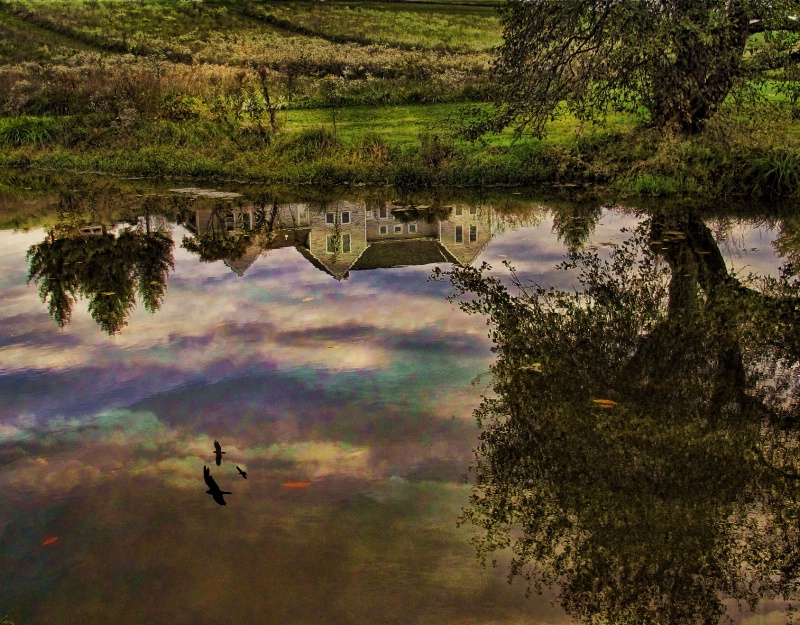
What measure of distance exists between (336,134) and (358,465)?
69.2ft

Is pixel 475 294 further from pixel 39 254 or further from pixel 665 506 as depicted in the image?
pixel 39 254

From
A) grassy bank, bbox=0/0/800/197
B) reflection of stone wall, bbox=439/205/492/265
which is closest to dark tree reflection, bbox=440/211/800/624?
reflection of stone wall, bbox=439/205/492/265

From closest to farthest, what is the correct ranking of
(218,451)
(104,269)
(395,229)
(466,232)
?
(218,451) < (104,269) < (466,232) < (395,229)

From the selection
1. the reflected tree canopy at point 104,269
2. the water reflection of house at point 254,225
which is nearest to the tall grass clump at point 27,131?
the water reflection of house at point 254,225

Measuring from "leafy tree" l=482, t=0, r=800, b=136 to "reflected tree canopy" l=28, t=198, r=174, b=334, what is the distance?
715 centimetres

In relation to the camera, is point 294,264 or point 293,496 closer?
point 293,496

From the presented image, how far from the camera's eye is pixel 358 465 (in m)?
6.30

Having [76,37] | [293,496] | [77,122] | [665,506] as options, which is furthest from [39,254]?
[76,37]

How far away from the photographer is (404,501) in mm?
5773

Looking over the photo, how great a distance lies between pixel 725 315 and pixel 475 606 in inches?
248

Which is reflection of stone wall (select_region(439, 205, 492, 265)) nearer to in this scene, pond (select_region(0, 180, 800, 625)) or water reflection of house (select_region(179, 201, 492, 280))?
water reflection of house (select_region(179, 201, 492, 280))

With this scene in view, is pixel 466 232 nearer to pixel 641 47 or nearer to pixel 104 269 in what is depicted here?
pixel 641 47

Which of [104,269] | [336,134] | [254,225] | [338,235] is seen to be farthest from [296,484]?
[336,134]

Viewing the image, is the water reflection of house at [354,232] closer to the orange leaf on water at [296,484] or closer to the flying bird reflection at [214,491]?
the flying bird reflection at [214,491]
